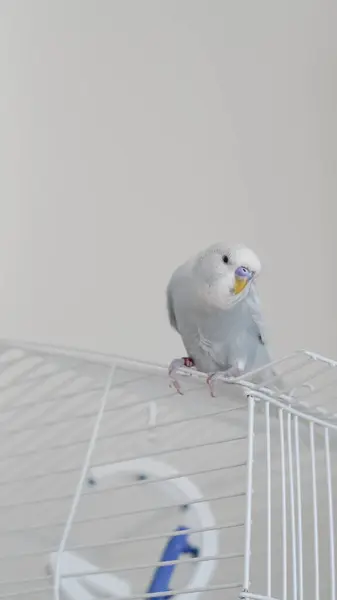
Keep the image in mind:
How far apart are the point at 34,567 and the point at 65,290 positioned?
0.50 metres

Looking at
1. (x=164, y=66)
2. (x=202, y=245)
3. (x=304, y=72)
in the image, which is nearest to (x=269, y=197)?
(x=202, y=245)

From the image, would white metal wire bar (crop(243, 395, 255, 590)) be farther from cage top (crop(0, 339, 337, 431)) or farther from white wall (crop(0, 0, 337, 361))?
white wall (crop(0, 0, 337, 361))

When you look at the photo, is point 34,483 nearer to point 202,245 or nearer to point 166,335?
point 166,335

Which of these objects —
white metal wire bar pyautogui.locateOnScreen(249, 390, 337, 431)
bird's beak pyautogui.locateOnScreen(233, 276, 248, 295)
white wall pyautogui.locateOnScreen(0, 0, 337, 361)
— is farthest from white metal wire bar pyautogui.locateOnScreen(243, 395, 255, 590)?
white wall pyautogui.locateOnScreen(0, 0, 337, 361)

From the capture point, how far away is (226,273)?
0.89 meters

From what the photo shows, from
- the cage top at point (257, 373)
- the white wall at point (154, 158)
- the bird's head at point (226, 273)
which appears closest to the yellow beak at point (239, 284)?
the bird's head at point (226, 273)

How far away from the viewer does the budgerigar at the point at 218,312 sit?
0.90 metres

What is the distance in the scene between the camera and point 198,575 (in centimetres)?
86

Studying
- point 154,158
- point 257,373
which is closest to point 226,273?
point 257,373

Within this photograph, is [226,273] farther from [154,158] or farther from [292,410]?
[154,158]

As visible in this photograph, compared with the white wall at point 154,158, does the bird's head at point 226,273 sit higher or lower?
lower

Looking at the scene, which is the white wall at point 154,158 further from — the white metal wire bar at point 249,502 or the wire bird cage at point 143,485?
the white metal wire bar at point 249,502

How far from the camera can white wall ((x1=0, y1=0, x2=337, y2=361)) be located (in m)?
1.36

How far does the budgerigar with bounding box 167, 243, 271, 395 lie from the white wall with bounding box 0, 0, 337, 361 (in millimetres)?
290
